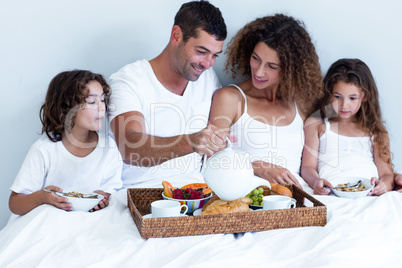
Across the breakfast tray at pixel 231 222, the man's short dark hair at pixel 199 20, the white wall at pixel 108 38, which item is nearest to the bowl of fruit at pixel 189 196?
the breakfast tray at pixel 231 222

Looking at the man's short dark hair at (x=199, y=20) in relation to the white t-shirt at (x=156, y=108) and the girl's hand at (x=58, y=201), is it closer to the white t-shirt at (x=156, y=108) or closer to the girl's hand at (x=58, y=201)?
the white t-shirt at (x=156, y=108)

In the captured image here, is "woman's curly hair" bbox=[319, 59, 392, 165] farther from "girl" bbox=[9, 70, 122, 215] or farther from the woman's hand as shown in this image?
"girl" bbox=[9, 70, 122, 215]

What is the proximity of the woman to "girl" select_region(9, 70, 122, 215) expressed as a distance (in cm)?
58

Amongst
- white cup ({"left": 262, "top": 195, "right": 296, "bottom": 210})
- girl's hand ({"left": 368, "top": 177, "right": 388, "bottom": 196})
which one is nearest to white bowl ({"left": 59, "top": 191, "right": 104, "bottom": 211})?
white cup ({"left": 262, "top": 195, "right": 296, "bottom": 210})

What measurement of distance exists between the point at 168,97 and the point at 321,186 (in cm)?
82

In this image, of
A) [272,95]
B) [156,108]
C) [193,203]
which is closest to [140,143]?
[156,108]

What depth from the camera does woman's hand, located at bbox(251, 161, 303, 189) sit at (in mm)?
1973

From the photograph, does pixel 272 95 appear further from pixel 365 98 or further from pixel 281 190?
pixel 281 190

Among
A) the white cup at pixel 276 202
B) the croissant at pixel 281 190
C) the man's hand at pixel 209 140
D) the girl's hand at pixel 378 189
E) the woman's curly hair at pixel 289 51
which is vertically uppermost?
the woman's curly hair at pixel 289 51

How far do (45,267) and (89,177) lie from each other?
0.69 metres

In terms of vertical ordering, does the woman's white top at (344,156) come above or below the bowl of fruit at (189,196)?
below

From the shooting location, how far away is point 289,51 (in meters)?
2.06

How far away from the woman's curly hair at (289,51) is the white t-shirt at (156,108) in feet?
1.25

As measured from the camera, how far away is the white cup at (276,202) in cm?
139
